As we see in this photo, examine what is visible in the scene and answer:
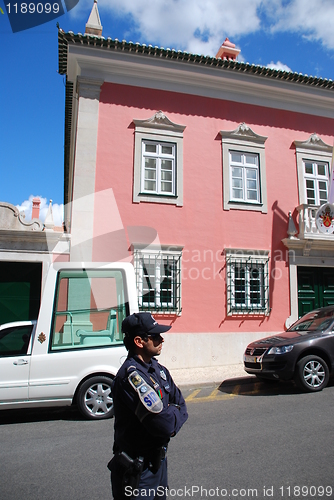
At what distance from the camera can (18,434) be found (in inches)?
224

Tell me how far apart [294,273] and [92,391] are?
8.39 m

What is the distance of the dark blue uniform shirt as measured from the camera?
82.4 inches

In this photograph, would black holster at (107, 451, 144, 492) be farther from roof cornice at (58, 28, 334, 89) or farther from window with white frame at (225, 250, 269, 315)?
roof cornice at (58, 28, 334, 89)

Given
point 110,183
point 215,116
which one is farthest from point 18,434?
point 215,116

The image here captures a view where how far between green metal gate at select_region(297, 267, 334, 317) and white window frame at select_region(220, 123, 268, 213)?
2.48 metres

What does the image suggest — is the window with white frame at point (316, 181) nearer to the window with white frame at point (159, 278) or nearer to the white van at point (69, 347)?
the window with white frame at point (159, 278)

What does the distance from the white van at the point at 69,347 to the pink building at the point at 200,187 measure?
4521mm

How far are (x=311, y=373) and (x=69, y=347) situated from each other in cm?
456

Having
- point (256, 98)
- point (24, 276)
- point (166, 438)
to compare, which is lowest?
point (166, 438)

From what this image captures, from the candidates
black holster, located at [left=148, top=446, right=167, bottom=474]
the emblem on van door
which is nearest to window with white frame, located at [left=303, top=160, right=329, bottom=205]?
the emblem on van door

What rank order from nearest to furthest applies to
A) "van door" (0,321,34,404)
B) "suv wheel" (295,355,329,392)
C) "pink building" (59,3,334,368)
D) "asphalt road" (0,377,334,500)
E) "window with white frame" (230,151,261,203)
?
"asphalt road" (0,377,334,500)
"van door" (0,321,34,404)
"suv wheel" (295,355,329,392)
"pink building" (59,3,334,368)
"window with white frame" (230,151,261,203)

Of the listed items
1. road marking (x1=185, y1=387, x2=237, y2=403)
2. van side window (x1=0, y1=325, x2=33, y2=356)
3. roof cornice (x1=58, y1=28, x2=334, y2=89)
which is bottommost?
road marking (x1=185, y1=387, x2=237, y2=403)

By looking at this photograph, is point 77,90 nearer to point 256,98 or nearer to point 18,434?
point 256,98

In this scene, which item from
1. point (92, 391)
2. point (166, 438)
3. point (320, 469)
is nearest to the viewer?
point (166, 438)
